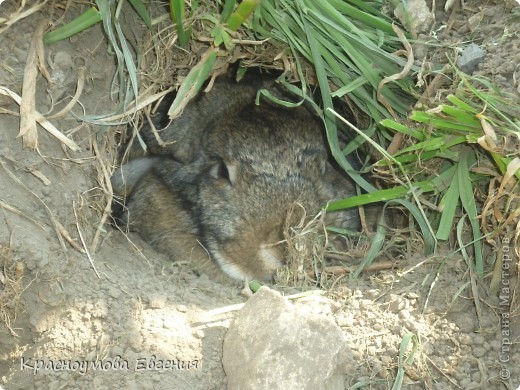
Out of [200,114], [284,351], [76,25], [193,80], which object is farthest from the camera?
[200,114]

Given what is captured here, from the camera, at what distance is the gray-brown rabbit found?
409 cm

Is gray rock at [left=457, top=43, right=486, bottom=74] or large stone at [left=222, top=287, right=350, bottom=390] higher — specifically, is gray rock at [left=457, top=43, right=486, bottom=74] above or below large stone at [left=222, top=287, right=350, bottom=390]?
above

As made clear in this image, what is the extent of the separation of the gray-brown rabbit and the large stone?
84 cm

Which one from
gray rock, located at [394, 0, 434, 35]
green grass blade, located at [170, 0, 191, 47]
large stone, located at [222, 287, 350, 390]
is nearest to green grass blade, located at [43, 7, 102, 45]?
green grass blade, located at [170, 0, 191, 47]

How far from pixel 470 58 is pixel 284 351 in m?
1.57

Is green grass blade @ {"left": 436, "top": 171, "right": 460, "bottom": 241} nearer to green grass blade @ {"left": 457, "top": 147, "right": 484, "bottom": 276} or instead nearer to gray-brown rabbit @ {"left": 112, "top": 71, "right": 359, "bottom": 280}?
green grass blade @ {"left": 457, "top": 147, "right": 484, "bottom": 276}

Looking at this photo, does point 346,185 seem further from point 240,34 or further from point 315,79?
point 240,34

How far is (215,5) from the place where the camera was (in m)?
3.87

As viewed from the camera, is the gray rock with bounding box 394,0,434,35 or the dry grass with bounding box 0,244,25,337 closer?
the dry grass with bounding box 0,244,25,337

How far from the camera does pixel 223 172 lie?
173 inches

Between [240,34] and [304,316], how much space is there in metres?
1.53

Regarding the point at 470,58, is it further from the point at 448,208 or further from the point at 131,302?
the point at 131,302

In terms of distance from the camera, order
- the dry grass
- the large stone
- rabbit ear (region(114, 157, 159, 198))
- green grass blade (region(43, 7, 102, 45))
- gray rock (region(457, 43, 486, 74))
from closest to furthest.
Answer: the large stone, the dry grass, gray rock (region(457, 43, 486, 74)), green grass blade (region(43, 7, 102, 45)), rabbit ear (region(114, 157, 159, 198))

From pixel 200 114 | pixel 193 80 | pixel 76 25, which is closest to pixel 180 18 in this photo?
pixel 193 80
